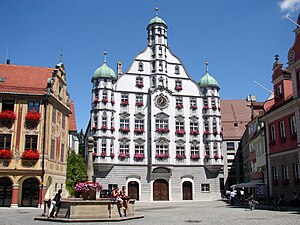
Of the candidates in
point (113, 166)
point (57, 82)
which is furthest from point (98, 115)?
point (57, 82)

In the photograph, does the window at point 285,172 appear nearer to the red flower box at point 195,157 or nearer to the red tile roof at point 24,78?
the red flower box at point 195,157

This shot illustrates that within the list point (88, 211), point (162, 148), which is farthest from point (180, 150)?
point (88, 211)

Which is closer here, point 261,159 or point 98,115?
point 261,159

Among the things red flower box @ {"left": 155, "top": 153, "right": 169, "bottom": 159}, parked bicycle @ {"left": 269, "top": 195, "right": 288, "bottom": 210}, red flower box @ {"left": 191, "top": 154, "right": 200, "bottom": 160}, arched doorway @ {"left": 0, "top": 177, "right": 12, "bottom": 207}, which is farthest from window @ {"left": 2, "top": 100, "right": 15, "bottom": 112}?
red flower box @ {"left": 191, "top": 154, "right": 200, "bottom": 160}

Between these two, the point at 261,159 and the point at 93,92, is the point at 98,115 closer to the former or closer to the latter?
the point at 93,92

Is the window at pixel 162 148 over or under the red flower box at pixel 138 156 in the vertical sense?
over

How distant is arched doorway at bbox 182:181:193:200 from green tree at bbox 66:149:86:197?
1489cm

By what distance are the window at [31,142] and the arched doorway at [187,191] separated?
2493 cm

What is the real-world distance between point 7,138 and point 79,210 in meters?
18.5

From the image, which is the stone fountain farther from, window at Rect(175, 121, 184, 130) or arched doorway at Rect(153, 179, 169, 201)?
window at Rect(175, 121, 184, 130)

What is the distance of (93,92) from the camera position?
53.4m

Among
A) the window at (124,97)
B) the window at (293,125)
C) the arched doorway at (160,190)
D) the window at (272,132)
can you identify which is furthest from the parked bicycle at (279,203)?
the window at (124,97)

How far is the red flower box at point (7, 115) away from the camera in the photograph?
34938 mm

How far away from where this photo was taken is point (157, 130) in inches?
2085
